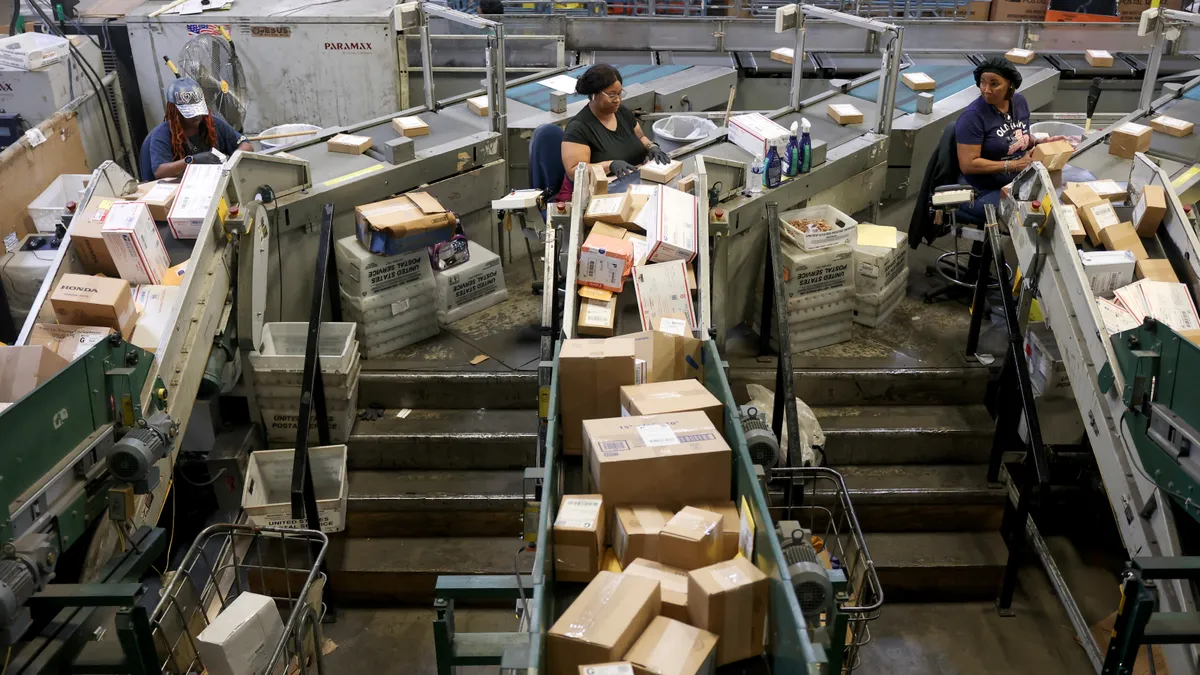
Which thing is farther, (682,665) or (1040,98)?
(1040,98)

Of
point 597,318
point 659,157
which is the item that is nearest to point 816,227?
point 659,157

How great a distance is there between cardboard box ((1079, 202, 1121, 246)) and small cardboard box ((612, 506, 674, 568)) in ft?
8.70

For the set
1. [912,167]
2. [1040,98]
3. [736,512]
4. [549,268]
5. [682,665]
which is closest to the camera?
[682,665]

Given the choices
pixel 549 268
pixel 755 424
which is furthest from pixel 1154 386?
pixel 549 268

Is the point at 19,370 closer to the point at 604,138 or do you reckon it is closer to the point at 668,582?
the point at 668,582

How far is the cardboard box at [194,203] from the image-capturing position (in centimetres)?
440

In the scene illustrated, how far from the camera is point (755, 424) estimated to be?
3387 millimetres

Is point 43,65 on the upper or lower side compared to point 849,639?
upper

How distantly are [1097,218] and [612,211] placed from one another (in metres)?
2.20

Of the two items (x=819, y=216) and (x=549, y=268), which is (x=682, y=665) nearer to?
(x=549, y=268)

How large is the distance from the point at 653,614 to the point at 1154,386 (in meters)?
1.84

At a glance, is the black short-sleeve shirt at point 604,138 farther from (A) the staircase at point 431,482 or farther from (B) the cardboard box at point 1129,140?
(B) the cardboard box at point 1129,140

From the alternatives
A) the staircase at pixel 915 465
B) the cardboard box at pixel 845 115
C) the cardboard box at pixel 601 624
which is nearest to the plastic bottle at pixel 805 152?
the cardboard box at pixel 845 115

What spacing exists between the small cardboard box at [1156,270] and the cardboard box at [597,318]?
2266 millimetres
